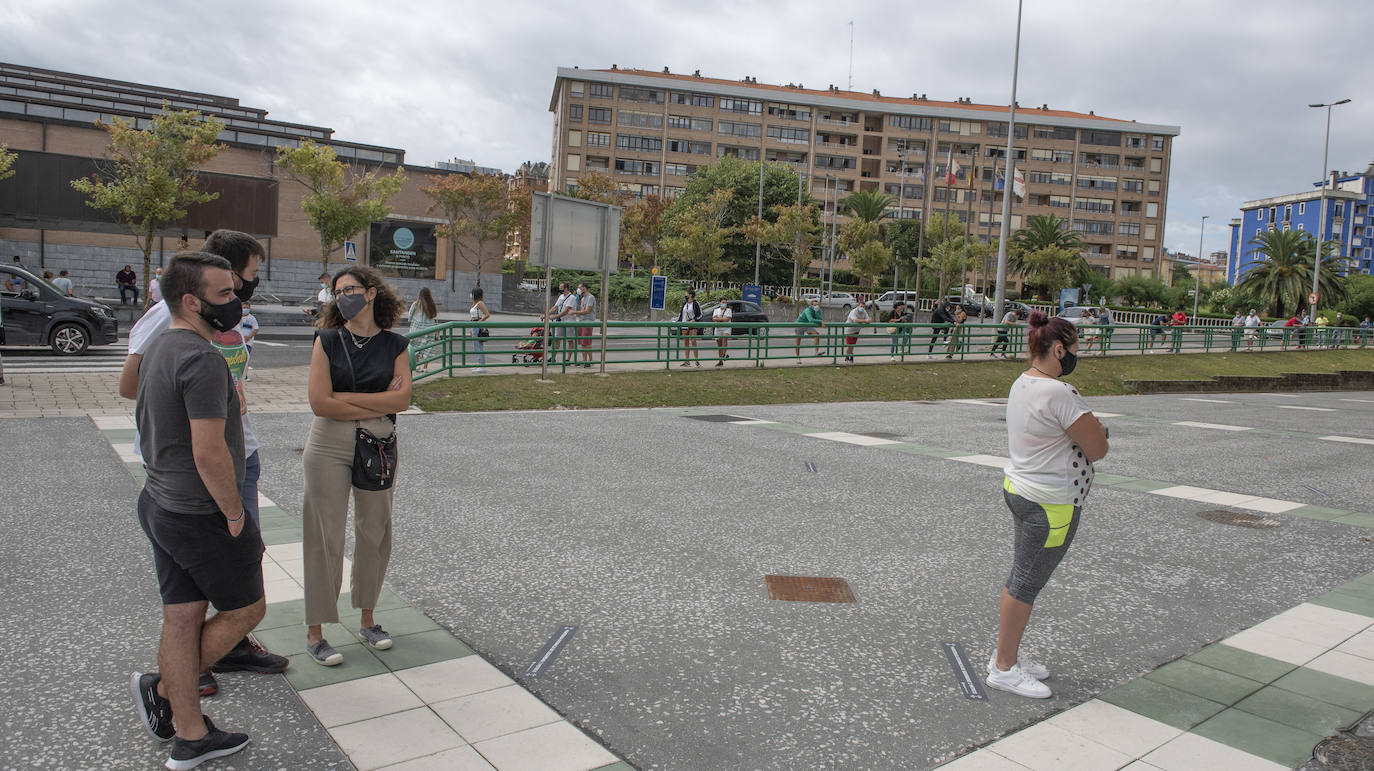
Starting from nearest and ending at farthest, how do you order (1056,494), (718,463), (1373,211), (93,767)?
(93,767)
(1056,494)
(718,463)
(1373,211)

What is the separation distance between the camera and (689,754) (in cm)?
338

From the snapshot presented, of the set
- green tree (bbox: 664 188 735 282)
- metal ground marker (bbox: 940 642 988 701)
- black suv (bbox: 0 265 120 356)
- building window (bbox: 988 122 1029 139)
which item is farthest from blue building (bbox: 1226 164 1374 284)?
metal ground marker (bbox: 940 642 988 701)

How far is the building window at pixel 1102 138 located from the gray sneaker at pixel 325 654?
354 ft

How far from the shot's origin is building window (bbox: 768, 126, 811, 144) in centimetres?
9238

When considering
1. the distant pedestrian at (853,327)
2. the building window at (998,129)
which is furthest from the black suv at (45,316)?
the building window at (998,129)

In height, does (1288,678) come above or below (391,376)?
below

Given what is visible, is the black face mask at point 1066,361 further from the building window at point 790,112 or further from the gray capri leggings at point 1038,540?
the building window at point 790,112

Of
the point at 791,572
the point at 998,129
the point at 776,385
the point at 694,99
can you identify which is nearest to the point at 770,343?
the point at 776,385

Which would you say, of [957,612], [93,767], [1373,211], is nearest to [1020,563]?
[957,612]

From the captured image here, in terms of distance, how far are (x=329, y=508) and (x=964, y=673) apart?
118 inches

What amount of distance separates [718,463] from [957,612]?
15.5 feet

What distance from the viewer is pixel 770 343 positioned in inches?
1086

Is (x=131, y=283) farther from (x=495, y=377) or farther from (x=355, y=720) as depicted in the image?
(x=355, y=720)

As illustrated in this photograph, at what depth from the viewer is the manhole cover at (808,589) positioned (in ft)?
17.2
